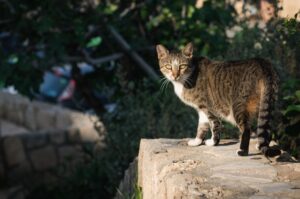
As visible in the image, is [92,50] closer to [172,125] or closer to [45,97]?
[172,125]

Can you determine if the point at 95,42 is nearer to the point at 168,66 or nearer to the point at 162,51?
the point at 162,51

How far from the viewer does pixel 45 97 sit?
54.3 ft

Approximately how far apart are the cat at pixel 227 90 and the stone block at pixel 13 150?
6.12 meters

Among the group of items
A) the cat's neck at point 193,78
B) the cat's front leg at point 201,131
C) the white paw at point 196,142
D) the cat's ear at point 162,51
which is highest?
the cat's ear at point 162,51

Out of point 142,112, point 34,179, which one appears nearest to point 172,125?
point 142,112

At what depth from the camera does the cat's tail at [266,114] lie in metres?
5.59

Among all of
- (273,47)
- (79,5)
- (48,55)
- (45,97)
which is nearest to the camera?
(273,47)

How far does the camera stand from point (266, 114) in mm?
5590

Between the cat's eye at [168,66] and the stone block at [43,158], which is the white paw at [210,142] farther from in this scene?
the stone block at [43,158]

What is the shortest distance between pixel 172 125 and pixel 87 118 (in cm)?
356

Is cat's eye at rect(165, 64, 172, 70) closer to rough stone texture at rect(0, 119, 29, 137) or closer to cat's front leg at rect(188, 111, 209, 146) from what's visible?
cat's front leg at rect(188, 111, 209, 146)

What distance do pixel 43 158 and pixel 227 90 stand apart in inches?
264

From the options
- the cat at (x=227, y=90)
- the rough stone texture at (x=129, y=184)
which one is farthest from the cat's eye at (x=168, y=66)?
the rough stone texture at (x=129, y=184)

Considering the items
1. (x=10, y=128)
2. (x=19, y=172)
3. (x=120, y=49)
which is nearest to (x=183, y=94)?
(x=120, y=49)
